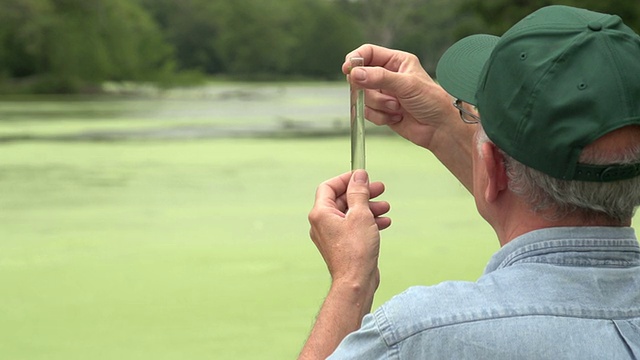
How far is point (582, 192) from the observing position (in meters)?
0.93

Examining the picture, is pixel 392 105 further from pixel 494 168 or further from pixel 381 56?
pixel 494 168

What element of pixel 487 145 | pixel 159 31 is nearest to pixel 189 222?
pixel 487 145

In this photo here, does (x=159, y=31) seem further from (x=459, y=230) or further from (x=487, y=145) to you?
(x=487, y=145)

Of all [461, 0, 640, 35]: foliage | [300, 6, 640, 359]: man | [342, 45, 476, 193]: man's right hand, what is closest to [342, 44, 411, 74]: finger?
[342, 45, 476, 193]: man's right hand

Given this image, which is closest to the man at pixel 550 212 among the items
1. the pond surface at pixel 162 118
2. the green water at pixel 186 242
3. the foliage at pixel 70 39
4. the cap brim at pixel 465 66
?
the cap brim at pixel 465 66

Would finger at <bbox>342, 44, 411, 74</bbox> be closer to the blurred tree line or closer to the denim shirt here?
the denim shirt

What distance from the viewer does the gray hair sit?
0.92m

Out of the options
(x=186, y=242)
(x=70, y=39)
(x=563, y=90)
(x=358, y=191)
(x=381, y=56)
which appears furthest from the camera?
(x=70, y=39)

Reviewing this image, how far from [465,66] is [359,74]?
178 millimetres

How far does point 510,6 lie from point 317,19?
7873 millimetres

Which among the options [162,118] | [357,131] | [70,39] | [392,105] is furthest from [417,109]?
[70,39]

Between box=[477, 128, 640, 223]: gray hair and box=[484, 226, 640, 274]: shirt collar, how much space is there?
12mm

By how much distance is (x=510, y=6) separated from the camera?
1364 centimetres

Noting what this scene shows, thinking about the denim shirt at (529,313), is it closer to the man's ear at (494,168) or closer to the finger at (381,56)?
the man's ear at (494,168)
